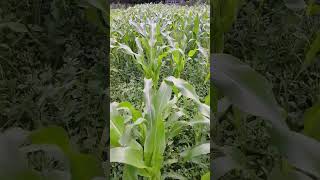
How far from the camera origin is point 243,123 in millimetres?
776

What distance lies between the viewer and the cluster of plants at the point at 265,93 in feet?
1.21

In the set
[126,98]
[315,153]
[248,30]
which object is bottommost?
[126,98]

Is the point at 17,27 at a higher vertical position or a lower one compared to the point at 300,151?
higher


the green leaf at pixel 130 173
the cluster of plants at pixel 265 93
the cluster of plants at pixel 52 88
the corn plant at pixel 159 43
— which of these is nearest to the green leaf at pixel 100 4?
the cluster of plants at pixel 52 88

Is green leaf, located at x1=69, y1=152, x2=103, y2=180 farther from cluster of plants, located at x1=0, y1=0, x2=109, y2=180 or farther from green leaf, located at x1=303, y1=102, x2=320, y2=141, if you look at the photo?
green leaf, located at x1=303, y1=102, x2=320, y2=141

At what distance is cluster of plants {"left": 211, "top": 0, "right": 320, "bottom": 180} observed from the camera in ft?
1.21

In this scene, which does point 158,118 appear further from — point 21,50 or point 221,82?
point 221,82

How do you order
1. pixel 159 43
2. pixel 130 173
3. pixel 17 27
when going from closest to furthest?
pixel 17 27 → pixel 130 173 → pixel 159 43

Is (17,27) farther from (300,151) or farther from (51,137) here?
(300,151)

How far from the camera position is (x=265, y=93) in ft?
1.24

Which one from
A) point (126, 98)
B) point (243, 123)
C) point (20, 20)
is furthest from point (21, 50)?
point (126, 98)

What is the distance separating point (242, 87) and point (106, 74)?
0.20m

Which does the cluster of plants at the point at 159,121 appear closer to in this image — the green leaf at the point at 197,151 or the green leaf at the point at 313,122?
the green leaf at the point at 197,151

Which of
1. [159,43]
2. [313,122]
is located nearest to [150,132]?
[313,122]
